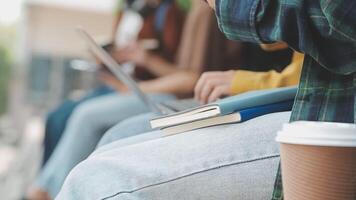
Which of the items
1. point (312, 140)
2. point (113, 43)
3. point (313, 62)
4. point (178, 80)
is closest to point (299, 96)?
point (313, 62)

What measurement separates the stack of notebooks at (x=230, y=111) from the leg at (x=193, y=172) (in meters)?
0.04

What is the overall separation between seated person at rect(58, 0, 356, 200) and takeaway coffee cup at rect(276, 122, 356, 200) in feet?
0.39

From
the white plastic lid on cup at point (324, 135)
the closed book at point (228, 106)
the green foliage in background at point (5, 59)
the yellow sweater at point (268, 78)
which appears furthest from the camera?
the green foliage in background at point (5, 59)

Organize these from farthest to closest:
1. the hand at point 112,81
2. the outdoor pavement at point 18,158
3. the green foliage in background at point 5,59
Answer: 1. the green foliage in background at point 5,59
2. the outdoor pavement at point 18,158
3. the hand at point 112,81

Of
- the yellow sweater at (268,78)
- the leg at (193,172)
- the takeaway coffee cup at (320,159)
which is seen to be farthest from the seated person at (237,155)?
the yellow sweater at (268,78)

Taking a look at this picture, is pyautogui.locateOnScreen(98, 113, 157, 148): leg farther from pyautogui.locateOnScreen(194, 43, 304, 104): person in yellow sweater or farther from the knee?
the knee

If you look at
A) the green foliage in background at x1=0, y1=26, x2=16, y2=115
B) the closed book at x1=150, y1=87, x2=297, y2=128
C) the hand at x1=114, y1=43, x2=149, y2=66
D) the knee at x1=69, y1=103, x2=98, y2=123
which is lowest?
the green foliage in background at x1=0, y1=26, x2=16, y2=115

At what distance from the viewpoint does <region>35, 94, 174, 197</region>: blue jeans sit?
59.0 inches

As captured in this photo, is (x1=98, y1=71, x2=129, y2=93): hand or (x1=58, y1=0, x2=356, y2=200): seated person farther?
(x1=98, y1=71, x2=129, y2=93): hand

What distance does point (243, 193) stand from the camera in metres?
0.76

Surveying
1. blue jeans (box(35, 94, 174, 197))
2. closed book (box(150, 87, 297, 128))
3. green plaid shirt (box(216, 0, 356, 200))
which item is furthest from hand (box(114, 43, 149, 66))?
green plaid shirt (box(216, 0, 356, 200))

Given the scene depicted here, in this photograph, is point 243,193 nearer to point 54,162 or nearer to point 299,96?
point 299,96

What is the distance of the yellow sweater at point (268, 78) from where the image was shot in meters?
1.06

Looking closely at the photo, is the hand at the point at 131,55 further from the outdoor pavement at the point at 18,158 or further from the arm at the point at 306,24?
the arm at the point at 306,24
